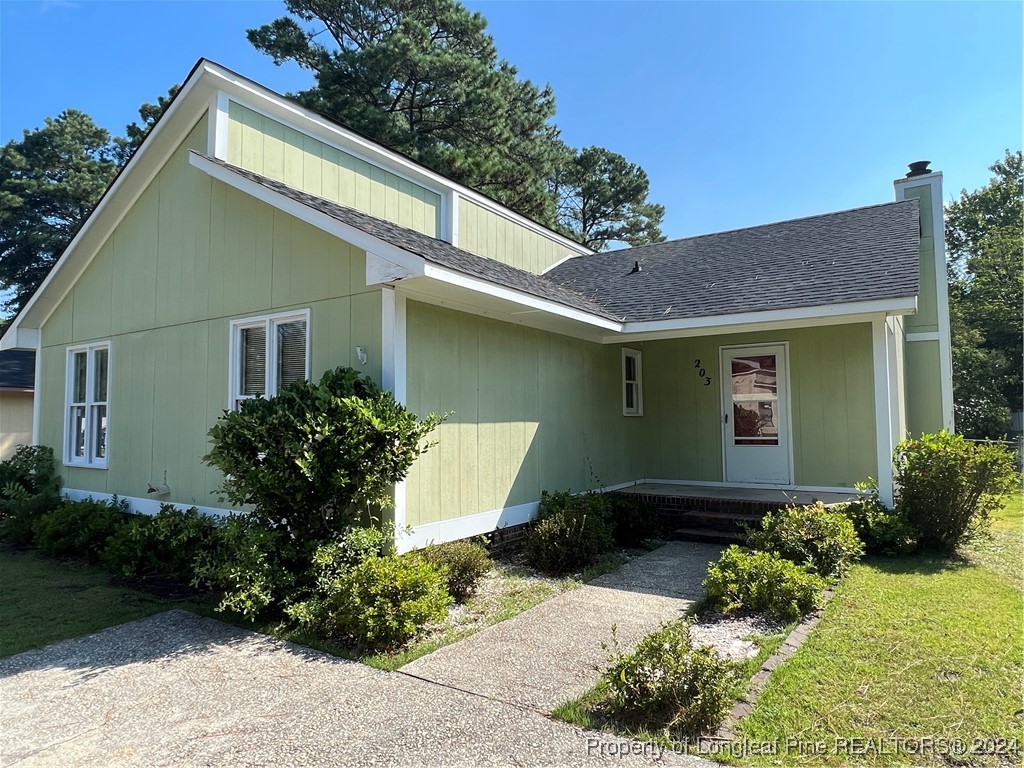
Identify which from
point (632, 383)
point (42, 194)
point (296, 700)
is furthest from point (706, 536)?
point (42, 194)

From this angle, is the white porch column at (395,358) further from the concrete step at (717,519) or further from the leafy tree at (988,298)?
the leafy tree at (988,298)

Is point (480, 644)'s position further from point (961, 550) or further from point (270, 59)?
point (270, 59)

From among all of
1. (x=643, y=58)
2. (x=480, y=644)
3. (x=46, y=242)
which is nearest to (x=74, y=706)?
(x=480, y=644)

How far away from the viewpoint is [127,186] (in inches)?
327

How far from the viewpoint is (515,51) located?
23.3 meters

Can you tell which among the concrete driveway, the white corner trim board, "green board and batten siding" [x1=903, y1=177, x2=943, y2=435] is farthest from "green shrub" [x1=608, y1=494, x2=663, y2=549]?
"green board and batten siding" [x1=903, y1=177, x2=943, y2=435]

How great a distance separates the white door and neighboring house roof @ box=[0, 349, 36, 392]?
1402cm

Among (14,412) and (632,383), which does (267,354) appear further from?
(14,412)

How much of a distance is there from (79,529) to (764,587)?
25.8 ft

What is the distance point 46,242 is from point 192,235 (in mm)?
21890

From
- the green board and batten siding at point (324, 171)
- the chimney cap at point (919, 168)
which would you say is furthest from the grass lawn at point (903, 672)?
the chimney cap at point (919, 168)

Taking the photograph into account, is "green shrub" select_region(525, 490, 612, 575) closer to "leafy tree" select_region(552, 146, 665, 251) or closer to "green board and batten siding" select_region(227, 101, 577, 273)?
"green board and batten siding" select_region(227, 101, 577, 273)

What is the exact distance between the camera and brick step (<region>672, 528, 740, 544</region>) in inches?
293

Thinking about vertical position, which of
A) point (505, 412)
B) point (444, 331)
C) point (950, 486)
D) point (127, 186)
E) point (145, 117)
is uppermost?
point (145, 117)
